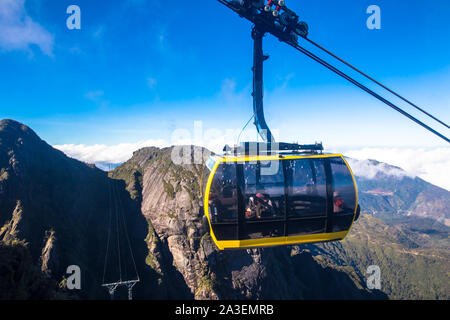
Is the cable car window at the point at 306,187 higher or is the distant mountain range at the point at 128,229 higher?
the cable car window at the point at 306,187

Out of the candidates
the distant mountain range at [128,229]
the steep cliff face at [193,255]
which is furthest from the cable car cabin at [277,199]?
the steep cliff face at [193,255]

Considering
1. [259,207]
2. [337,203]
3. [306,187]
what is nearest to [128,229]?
[259,207]

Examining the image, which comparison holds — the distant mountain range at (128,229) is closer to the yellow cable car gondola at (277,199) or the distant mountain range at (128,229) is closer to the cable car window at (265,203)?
the yellow cable car gondola at (277,199)

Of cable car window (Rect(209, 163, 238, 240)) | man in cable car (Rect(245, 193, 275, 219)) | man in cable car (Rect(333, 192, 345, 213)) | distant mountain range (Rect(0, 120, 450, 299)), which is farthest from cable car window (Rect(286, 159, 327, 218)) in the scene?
distant mountain range (Rect(0, 120, 450, 299))

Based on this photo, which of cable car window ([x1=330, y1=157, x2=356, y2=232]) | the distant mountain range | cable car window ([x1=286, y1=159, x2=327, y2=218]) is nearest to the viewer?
cable car window ([x1=286, y1=159, x2=327, y2=218])

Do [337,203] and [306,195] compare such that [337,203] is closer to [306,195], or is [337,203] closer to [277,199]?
[306,195]

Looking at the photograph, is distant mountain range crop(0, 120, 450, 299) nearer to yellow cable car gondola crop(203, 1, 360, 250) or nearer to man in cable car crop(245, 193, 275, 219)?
yellow cable car gondola crop(203, 1, 360, 250)

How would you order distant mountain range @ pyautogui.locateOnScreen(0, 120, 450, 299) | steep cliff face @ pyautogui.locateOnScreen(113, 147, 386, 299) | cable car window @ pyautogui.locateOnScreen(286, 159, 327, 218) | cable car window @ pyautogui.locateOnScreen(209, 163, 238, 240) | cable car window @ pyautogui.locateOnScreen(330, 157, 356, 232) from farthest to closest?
steep cliff face @ pyautogui.locateOnScreen(113, 147, 386, 299)
distant mountain range @ pyautogui.locateOnScreen(0, 120, 450, 299)
cable car window @ pyautogui.locateOnScreen(330, 157, 356, 232)
cable car window @ pyautogui.locateOnScreen(286, 159, 327, 218)
cable car window @ pyautogui.locateOnScreen(209, 163, 238, 240)

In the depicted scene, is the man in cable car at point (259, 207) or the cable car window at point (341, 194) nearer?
the man in cable car at point (259, 207)
